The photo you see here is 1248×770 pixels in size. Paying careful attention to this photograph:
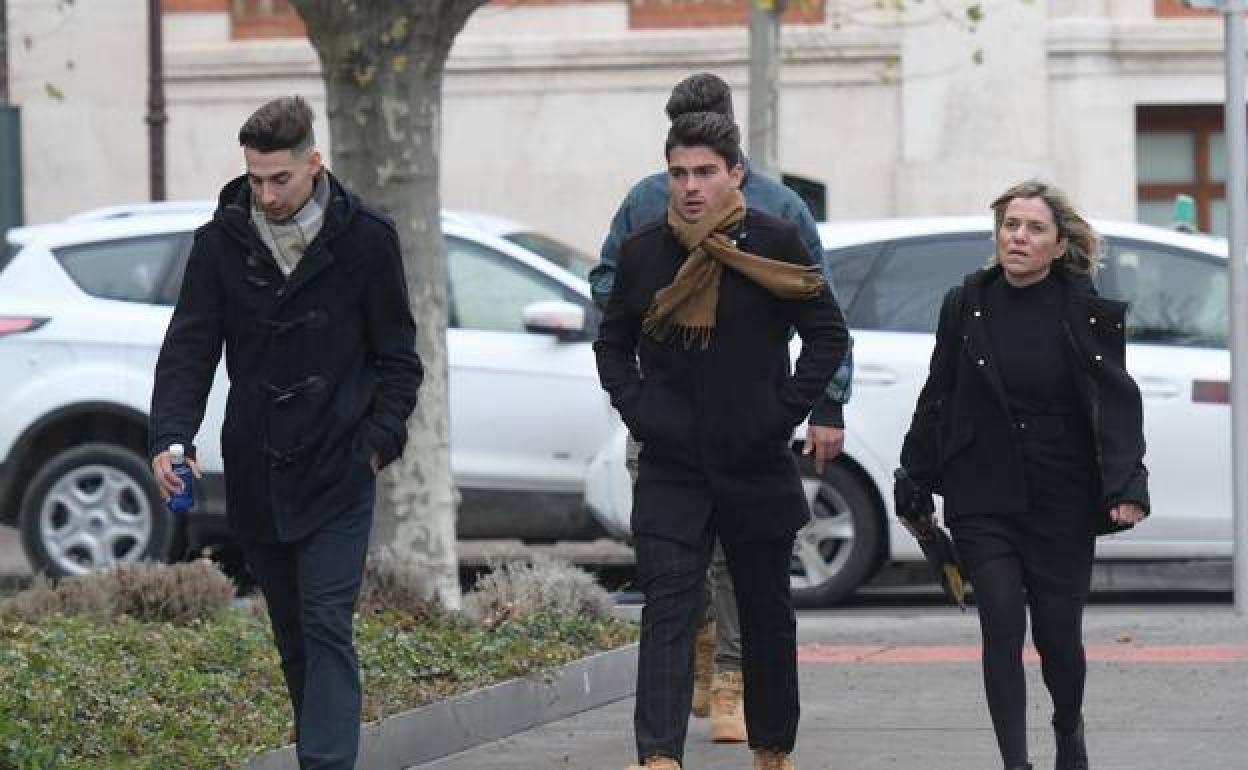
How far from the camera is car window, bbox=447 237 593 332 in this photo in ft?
43.9

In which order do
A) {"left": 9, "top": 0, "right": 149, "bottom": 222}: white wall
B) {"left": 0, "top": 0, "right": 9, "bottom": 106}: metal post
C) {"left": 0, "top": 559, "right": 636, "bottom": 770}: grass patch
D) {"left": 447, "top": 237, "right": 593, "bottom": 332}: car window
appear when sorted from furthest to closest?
{"left": 9, "top": 0, "right": 149, "bottom": 222}: white wall < {"left": 0, "top": 0, "right": 9, "bottom": 106}: metal post < {"left": 447, "top": 237, "right": 593, "bottom": 332}: car window < {"left": 0, "top": 559, "right": 636, "bottom": 770}: grass patch

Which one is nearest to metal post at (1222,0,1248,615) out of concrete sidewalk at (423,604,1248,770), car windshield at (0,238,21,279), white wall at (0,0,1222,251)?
concrete sidewalk at (423,604,1248,770)

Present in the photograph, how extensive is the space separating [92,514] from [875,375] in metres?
3.86

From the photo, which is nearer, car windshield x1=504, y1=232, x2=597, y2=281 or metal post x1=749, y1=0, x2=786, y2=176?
car windshield x1=504, y1=232, x2=597, y2=281

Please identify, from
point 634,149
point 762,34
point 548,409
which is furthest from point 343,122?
point 634,149

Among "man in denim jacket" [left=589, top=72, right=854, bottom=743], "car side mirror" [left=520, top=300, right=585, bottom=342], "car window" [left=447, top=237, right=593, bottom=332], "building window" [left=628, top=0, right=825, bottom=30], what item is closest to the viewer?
"man in denim jacket" [left=589, top=72, right=854, bottom=743]

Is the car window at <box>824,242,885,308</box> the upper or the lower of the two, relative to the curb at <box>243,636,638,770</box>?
upper

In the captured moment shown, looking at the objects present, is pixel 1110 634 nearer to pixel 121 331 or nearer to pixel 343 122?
pixel 343 122

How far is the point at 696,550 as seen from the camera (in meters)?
7.18

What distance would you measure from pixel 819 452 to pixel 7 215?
1802 centimetres

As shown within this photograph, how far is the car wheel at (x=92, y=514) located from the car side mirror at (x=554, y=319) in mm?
1986

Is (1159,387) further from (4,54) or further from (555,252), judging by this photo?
(4,54)

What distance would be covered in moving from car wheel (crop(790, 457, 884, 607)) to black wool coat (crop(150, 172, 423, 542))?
17.8 feet

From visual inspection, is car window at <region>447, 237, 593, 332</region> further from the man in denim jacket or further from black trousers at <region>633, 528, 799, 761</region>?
black trousers at <region>633, 528, 799, 761</region>
